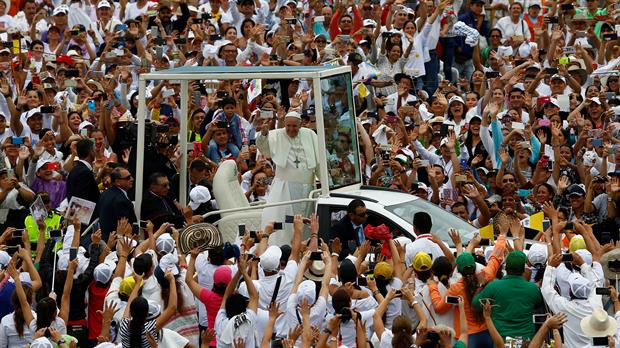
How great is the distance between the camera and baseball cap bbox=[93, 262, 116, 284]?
15.3 m

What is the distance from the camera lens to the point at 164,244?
15672 millimetres

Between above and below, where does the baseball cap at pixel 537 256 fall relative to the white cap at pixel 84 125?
below

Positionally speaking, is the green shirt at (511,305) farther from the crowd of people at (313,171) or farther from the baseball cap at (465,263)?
the baseball cap at (465,263)

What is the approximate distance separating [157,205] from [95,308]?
2.22 m

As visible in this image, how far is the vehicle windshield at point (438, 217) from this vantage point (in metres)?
16.8

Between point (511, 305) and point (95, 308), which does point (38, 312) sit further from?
point (511, 305)

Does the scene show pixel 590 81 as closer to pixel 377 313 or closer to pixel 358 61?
pixel 358 61

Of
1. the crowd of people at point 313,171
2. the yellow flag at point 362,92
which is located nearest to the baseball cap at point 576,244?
the crowd of people at point 313,171

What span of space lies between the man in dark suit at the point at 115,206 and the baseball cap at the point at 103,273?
1.73 metres

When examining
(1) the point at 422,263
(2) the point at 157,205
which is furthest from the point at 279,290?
(2) the point at 157,205

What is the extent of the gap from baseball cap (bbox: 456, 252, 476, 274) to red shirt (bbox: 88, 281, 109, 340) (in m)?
3.03

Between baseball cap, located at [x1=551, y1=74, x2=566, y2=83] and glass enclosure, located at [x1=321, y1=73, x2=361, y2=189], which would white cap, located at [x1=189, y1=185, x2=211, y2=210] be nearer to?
glass enclosure, located at [x1=321, y1=73, x2=361, y2=189]

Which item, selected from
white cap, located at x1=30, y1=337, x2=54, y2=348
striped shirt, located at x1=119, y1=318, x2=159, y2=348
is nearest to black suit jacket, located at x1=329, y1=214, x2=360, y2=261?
striped shirt, located at x1=119, y1=318, x2=159, y2=348

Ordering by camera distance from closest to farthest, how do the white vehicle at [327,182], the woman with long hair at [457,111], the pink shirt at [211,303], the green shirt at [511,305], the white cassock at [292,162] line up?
the green shirt at [511,305] → the pink shirt at [211,303] → the white vehicle at [327,182] → the white cassock at [292,162] → the woman with long hair at [457,111]
